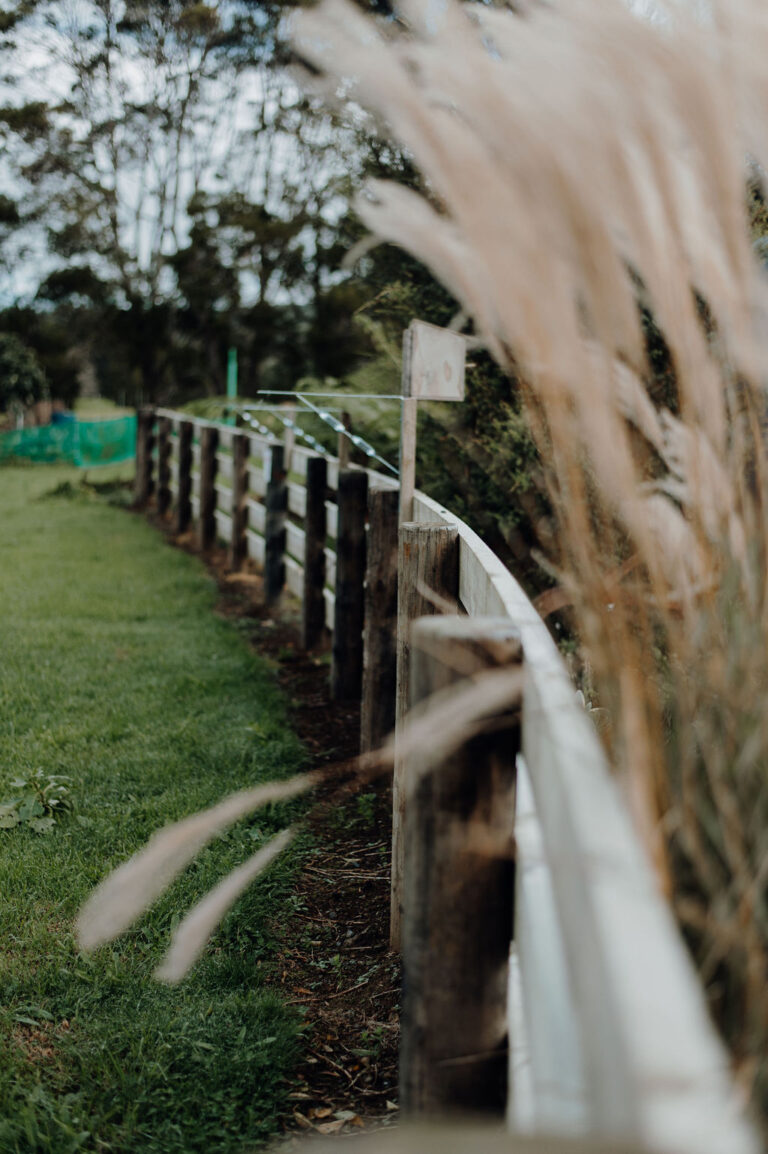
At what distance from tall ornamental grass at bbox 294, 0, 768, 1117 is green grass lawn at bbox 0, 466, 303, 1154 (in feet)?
4.57

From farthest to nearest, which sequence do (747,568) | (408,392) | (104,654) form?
(104,654) < (408,392) < (747,568)

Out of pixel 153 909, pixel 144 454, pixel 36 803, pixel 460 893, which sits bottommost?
pixel 153 909

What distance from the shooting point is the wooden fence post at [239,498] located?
788cm

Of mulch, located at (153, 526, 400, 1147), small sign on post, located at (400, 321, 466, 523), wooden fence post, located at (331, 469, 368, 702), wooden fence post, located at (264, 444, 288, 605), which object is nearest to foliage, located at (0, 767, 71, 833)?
mulch, located at (153, 526, 400, 1147)

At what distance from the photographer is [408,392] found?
113 inches

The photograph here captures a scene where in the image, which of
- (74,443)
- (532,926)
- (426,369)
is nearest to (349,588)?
(426,369)

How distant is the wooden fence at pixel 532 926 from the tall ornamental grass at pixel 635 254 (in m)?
A: 0.10

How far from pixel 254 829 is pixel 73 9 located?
894 inches

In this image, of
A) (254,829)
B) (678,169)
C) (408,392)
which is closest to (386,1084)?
(254,829)

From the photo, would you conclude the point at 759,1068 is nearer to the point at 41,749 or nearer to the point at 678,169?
the point at 678,169

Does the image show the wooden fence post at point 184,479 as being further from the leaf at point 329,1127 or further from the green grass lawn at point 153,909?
the leaf at point 329,1127

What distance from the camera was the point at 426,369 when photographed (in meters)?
2.85

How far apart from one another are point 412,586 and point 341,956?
1015 mm

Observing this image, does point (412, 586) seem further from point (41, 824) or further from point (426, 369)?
point (41, 824)
